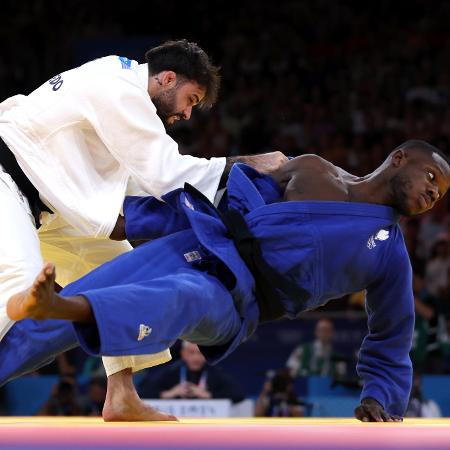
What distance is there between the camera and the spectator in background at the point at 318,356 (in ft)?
20.9

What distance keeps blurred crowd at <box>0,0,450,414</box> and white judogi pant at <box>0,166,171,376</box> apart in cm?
442

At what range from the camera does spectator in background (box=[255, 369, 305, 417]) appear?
602 centimetres

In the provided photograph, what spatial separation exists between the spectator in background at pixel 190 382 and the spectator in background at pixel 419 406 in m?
1.03

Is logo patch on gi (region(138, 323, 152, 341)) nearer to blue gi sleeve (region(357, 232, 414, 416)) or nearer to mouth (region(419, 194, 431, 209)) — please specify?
blue gi sleeve (region(357, 232, 414, 416))

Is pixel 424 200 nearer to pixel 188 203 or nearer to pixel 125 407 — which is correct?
pixel 188 203

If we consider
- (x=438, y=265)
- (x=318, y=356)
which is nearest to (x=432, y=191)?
(x=318, y=356)

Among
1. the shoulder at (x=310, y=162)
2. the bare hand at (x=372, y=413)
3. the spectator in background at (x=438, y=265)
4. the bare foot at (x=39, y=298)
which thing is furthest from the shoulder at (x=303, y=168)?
the spectator in background at (x=438, y=265)

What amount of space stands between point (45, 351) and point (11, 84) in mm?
7910

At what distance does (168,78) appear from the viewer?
10.9ft

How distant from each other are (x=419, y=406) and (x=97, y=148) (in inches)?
135

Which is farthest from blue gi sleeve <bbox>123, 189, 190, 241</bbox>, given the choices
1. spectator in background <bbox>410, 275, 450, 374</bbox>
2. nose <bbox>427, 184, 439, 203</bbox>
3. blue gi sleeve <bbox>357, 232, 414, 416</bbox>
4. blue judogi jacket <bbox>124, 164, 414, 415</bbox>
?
spectator in background <bbox>410, 275, 450, 374</bbox>

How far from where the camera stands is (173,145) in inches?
125

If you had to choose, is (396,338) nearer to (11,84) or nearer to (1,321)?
(1,321)

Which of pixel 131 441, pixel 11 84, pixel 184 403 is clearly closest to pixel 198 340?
pixel 131 441
